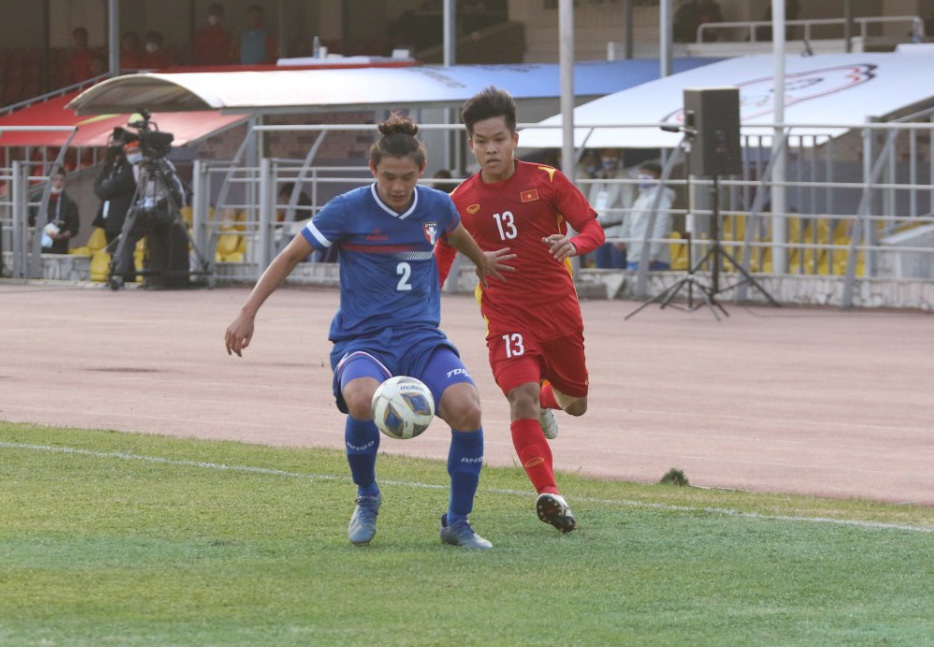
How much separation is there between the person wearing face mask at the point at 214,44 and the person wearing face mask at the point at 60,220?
11.2 metres

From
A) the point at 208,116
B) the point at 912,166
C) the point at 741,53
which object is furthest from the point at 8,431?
the point at 741,53

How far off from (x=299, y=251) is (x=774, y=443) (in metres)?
5.39

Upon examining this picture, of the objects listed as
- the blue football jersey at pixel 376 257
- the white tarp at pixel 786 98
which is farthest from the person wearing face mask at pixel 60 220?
the blue football jersey at pixel 376 257

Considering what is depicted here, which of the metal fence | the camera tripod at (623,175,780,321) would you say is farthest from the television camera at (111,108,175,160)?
the camera tripod at (623,175,780,321)

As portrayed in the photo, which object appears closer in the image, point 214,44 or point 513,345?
point 513,345

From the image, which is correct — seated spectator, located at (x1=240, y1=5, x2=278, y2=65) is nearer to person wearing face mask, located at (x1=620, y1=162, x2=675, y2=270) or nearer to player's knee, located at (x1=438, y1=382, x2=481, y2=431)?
person wearing face mask, located at (x1=620, y1=162, x2=675, y2=270)

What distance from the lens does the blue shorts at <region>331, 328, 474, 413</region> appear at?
26.3 feet

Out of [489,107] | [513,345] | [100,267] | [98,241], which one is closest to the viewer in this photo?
[489,107]

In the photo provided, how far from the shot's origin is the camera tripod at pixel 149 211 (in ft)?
87.4

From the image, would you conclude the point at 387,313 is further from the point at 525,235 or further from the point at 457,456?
the point at 525,235

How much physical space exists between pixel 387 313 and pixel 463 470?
2.42ft

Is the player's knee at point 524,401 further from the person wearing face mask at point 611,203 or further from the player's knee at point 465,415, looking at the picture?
the person wearing face mask at point 611,203

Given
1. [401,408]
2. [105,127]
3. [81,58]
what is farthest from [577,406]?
[81,58]

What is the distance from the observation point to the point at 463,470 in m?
8.07
